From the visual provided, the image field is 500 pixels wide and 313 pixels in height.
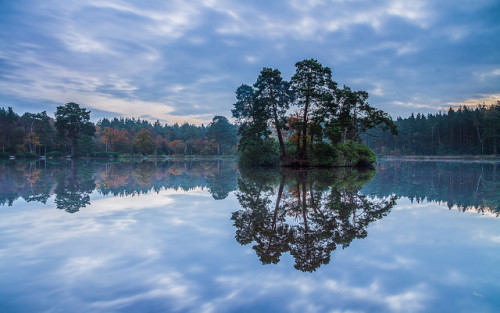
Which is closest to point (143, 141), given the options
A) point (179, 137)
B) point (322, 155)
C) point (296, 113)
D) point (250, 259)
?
point (179, 137)

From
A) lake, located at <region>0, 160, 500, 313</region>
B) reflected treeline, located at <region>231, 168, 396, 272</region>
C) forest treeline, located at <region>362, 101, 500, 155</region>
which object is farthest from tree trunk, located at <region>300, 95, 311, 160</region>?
forest treeline, located at <region>362, 101, 500, 155</region>

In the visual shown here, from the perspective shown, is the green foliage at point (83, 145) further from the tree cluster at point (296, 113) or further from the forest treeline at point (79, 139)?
the tree cluster at point (296, 113)

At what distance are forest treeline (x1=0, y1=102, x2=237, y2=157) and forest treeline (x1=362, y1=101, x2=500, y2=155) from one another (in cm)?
4160

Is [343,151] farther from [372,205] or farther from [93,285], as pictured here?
[93,285]

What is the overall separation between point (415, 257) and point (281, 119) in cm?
2249

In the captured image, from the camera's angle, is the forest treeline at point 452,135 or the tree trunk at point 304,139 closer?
the tree trunk at point 304,139

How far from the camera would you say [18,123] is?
7100cm

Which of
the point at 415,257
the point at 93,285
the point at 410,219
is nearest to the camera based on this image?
the point at 93,285

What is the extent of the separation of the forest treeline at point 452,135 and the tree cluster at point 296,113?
39987 millimetres

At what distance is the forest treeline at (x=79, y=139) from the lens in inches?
2361

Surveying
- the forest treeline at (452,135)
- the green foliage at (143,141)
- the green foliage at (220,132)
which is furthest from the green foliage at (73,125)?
the forest treeline at (452,135)

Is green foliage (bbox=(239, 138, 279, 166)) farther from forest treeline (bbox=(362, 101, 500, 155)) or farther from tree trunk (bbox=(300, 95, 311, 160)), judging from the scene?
forest treeline (bbox=(362, 101, 500, 155))

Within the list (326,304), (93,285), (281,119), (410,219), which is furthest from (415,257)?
(281,119)

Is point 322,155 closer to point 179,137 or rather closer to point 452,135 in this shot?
point 452,135
